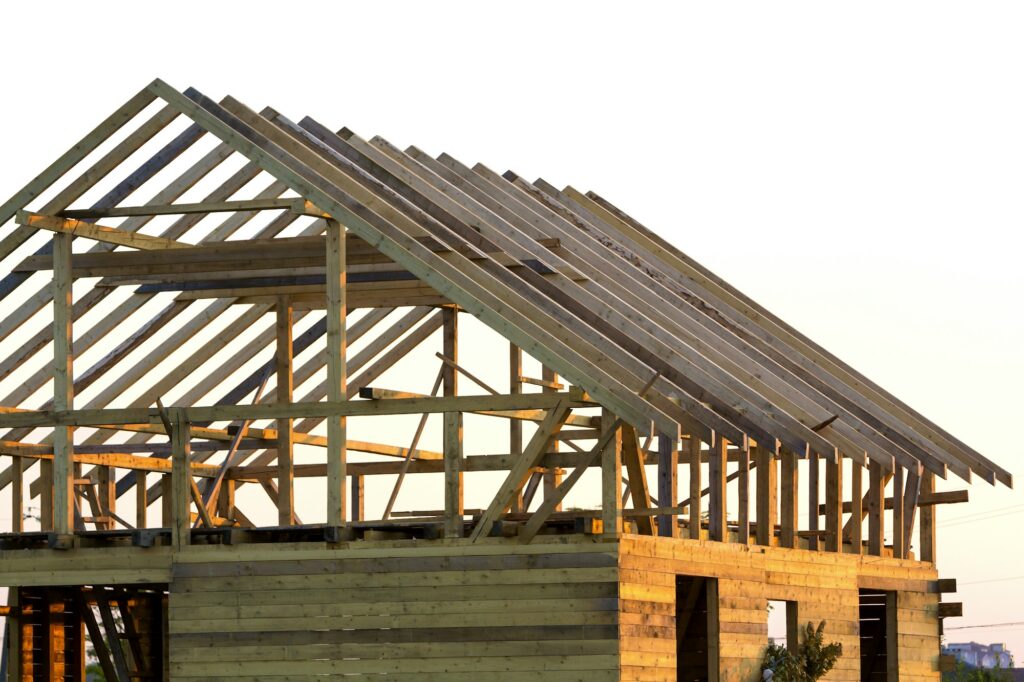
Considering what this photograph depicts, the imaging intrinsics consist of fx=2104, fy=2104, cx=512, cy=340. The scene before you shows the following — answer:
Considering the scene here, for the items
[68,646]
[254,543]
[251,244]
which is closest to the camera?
[254,543]

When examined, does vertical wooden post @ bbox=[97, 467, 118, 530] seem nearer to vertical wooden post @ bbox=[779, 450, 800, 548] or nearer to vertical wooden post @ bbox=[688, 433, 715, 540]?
vertical wooden post @ bbox=[779, 450, 800, 548]

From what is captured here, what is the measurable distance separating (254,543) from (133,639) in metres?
6.94

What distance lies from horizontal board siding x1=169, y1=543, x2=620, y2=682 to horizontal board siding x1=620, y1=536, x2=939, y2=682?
53cm

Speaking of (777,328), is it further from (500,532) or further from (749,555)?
(500,532)

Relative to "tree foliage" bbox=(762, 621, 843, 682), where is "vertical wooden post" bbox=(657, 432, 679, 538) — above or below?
above

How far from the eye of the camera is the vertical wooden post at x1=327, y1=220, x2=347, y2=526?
2303cm

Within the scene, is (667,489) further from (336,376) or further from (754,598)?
(336,376)

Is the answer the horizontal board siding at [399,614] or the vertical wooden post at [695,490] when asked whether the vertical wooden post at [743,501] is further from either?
the horizontal board siding at [399,614]

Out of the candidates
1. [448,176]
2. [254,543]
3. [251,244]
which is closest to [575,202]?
[448,176]

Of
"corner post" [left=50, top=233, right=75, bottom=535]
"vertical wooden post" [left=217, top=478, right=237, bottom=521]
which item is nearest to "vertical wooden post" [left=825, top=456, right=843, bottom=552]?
"vertical wooden post" [left=217, top=478, right=237, bottom=521]

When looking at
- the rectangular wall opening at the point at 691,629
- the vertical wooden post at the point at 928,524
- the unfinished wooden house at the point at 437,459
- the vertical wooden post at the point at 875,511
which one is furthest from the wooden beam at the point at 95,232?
the vertical wooden post at the point at 928,524

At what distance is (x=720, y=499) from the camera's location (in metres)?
24.5

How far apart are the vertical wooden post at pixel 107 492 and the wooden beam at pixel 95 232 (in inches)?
237

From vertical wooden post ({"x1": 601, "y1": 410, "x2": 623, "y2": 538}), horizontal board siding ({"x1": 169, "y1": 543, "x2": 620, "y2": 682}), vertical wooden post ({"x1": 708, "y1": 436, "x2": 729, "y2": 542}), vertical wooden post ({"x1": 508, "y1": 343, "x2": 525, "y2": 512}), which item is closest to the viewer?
vertical wooden post ({"x1": 601, "y1": 410, "x2": 623, "y2": 538})
